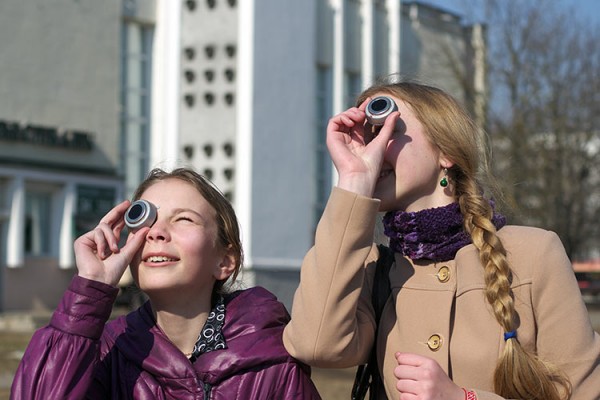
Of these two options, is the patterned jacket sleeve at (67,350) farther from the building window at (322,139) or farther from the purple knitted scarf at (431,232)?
the building window at (322,139)

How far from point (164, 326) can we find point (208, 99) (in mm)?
26562

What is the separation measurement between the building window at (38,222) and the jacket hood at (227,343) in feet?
81.7

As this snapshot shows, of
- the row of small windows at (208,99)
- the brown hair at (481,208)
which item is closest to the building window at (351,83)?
the row of small windows at (208,99)

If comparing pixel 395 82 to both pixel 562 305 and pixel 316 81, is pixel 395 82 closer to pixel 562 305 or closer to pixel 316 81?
pixel 562 305

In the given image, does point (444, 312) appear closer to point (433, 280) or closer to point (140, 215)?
point (433, 280)

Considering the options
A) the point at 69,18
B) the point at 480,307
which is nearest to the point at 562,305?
the point at 480,307

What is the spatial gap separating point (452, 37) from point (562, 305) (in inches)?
1401

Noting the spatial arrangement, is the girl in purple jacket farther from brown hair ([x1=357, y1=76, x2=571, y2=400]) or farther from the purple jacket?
brown hair ([x1=357, y1=76, x2=571, y2=400])

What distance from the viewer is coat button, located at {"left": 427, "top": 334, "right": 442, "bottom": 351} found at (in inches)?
105

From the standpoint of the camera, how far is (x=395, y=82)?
10.1ft

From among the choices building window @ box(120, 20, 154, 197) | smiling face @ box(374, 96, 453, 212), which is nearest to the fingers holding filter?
smiling face @ box(374, 96, 453, 212)

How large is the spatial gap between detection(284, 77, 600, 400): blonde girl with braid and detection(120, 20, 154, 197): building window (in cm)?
2688

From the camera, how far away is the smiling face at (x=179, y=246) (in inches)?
115

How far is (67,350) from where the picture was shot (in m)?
2.71
